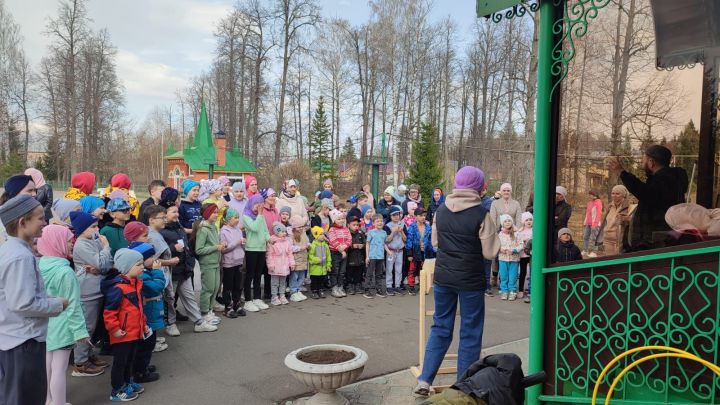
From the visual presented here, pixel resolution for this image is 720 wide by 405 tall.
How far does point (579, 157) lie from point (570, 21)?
0.97 m

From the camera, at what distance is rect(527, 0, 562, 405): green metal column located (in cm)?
344

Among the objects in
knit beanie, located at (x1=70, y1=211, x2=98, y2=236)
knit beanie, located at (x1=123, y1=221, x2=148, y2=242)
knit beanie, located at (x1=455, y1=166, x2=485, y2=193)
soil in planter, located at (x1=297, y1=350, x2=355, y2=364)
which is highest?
knit beanie, located at (x1=455, y1=166, x2=485, y2=193)

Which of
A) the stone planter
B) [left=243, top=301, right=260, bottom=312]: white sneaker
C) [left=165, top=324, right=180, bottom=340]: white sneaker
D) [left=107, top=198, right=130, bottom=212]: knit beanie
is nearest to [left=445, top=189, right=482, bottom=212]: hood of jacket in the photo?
the stone planter

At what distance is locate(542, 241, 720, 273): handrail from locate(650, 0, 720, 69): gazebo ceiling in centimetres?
158

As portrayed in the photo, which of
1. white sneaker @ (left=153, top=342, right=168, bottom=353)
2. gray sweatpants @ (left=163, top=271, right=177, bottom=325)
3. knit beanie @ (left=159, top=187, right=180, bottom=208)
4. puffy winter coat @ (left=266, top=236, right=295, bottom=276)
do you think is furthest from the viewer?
puffy winter coat @ (left=266, top=236, right=295, bottom=276)

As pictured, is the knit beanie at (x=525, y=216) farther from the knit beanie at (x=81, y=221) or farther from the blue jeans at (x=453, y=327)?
the knit beanie at (x=81, y=221)

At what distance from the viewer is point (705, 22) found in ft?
11.9

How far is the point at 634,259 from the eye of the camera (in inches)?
119

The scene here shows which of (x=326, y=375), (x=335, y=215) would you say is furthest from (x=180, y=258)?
(x=335, y=215)

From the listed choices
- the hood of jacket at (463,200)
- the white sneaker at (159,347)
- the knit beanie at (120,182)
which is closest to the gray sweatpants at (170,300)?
the white sneaker at (159,347)

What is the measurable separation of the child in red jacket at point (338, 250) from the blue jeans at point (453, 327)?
4.21m

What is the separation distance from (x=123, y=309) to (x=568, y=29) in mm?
4236

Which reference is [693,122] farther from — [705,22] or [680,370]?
[680,370]

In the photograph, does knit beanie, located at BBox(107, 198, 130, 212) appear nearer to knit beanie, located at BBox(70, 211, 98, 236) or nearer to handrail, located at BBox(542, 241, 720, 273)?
knit beanie, located at BBox(70, 211, 98, 236)
